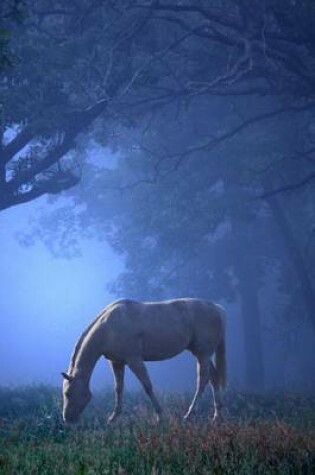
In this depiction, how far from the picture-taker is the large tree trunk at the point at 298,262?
2542cm

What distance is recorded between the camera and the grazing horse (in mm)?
10914

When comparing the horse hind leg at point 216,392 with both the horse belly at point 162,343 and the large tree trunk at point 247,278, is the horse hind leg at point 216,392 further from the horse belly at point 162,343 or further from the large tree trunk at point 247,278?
the large tree trunk at point 247,278

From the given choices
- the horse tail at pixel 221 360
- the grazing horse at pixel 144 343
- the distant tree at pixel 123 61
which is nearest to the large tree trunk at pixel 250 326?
the distant tree at pixel 123 61

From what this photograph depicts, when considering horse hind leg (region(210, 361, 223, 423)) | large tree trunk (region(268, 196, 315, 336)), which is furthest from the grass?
large tree trunk (region(268, 196, 315, 336))

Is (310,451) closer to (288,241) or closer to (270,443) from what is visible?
(270,443)

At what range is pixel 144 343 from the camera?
1165 centimetres

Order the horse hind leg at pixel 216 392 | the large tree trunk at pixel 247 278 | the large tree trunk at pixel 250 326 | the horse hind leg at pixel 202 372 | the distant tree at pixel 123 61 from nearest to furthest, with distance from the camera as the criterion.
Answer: the horse hind leg at pixel 216 392 → the horse hind leg at pixel 202 372 → the distant tree at pixel 123 61 → the large tree trunk at pixel 250 326 → the large tree trunk at pixel 247 278

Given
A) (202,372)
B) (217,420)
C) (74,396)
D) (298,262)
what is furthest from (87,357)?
(298,262)

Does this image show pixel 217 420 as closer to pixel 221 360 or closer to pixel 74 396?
pixel 74 396

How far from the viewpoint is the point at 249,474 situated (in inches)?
211

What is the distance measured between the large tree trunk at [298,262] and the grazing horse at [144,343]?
1367cm

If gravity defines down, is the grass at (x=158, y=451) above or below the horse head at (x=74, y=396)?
below

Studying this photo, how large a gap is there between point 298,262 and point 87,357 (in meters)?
17.6

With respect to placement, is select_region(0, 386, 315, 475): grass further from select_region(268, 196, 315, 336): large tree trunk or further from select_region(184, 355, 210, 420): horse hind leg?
select_region(268, 196, 315, 336): large tree trunk
